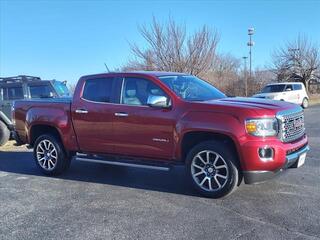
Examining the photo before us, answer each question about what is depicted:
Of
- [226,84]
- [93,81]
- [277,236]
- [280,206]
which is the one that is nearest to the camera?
[277,236]

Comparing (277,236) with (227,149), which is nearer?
(277,236)

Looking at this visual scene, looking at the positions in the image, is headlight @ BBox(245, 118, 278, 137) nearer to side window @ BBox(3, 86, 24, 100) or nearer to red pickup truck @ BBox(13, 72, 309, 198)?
red pickup truck @ BBox(13, 72, 309, 198)

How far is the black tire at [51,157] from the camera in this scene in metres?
7.84

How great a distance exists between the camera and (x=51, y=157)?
26.1ft

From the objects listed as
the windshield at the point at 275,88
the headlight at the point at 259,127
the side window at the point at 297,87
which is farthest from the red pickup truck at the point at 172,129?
the side window at the point at 297,87

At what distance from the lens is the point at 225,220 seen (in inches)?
197

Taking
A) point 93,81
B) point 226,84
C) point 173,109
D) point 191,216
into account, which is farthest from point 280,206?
point 226,84

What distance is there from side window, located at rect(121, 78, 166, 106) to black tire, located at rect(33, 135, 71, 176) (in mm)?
1786

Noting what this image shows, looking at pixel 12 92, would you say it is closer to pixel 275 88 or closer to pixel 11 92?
pixel 11 92

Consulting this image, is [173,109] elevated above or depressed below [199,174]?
above

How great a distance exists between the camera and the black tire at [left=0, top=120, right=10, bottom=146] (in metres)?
12.2

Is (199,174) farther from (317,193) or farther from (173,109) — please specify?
(317,193)

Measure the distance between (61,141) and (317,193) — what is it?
14.8ft

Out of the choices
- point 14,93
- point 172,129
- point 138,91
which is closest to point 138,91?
point 138,91
